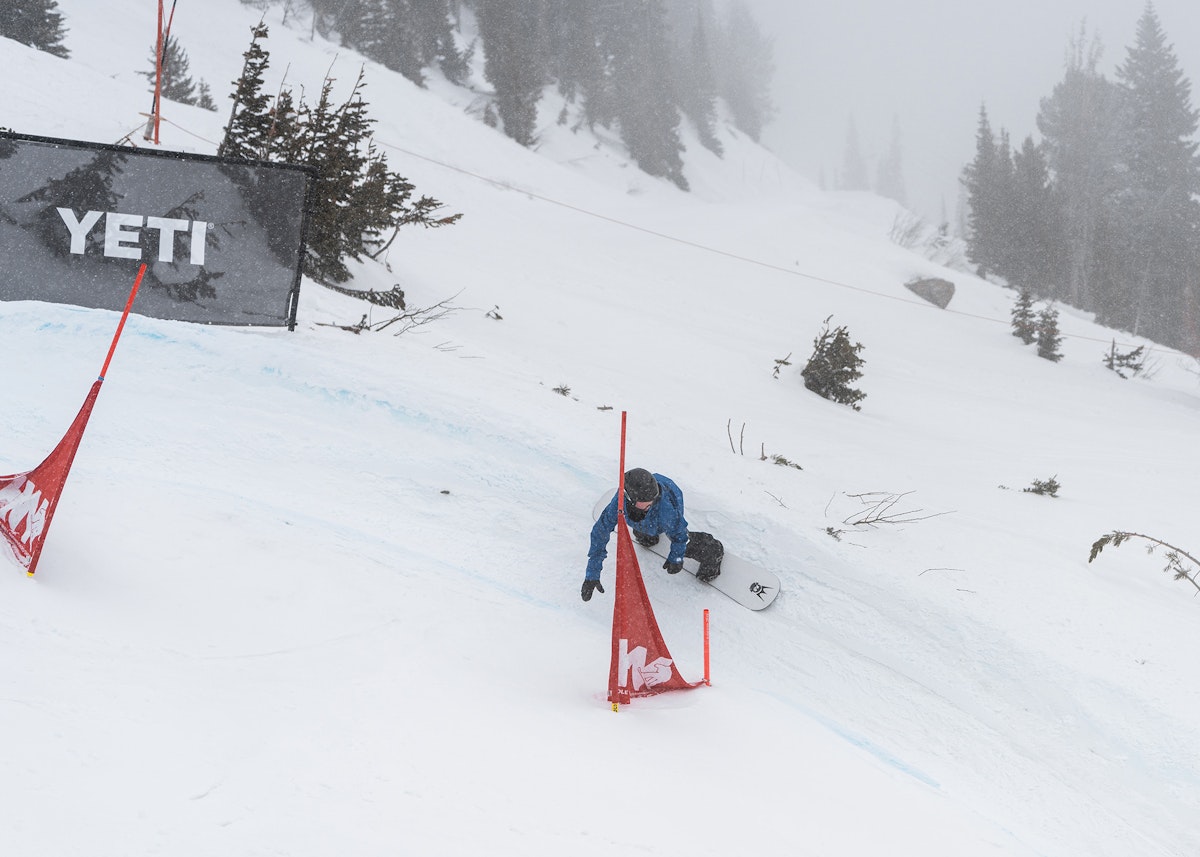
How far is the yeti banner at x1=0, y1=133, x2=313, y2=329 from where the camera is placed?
18.0 feet

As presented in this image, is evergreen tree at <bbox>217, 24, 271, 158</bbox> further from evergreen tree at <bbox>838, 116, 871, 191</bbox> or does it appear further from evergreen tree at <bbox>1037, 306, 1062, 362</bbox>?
evergreen tree at <bbox>838, 116, 871, 191</bbox>

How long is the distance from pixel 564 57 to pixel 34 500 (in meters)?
48.1

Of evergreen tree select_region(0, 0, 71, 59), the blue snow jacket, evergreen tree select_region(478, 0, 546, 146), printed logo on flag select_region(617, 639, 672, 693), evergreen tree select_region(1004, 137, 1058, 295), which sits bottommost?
printed logo on flag select_region(617, 639, 672, 693)

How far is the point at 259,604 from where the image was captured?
3842mm

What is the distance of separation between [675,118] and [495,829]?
47970 mm

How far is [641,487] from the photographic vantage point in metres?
4.34

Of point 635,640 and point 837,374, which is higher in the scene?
point 837,374

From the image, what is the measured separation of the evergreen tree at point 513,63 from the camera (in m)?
36.9

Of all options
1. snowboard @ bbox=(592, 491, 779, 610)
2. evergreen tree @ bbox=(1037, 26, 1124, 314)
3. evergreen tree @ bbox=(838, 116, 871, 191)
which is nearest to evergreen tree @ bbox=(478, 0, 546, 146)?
evergreen tree @ bbox=(1037, 26, 1124, 314)

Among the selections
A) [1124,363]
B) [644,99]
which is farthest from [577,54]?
[1124,363]

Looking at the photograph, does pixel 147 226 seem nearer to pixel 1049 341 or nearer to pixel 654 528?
pixel 654 528

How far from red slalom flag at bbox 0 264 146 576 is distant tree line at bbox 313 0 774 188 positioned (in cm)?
3612

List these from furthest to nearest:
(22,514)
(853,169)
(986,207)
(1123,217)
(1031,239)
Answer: (853,169)
(1123,217)
(986,207)
(1031,239)
(22,514)

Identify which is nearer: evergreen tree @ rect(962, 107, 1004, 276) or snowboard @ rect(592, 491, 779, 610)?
snowboard @ rect(592, 491, 779, 610)
